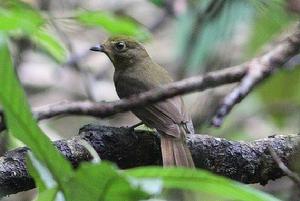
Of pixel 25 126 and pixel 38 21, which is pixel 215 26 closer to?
pixel 38 21

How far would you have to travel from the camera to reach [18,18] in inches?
84.5

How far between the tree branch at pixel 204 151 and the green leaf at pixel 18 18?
385 mm

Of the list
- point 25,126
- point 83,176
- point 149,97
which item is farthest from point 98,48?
point 83,176

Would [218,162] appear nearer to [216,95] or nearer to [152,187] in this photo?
[216,95]

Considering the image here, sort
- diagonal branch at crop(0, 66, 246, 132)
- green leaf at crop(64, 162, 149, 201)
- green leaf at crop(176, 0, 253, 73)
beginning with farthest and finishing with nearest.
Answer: green leaf at crop(176, 0, 253, 73) → diagonal branch at crop(0, 66, 246, 132) → green leaf at crop(64, 162, 149, 201)

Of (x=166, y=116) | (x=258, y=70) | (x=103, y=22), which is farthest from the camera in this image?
(x=166, y=116)

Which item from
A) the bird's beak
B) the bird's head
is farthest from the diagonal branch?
the bird's head

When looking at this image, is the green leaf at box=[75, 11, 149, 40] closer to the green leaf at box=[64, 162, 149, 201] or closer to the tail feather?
the tail feather

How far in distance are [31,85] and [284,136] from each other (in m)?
3.53

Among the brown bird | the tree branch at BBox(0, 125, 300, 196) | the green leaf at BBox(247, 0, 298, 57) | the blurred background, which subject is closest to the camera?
the green leaf at BBox(247, 0, 298, 57)

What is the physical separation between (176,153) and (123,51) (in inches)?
71.9

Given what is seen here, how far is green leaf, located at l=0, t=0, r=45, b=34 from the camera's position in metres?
2.08

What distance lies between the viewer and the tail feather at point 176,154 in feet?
8.74

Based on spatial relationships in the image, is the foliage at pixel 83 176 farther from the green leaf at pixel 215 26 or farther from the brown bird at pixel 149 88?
the brown bird at pixel 149 88
